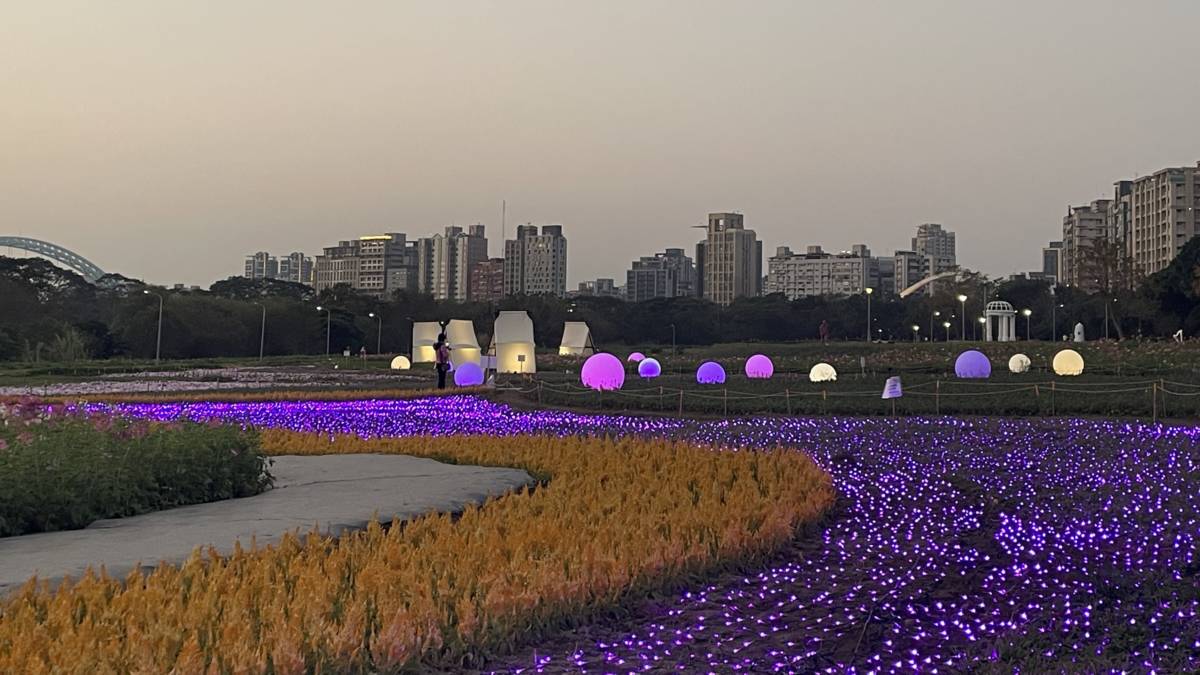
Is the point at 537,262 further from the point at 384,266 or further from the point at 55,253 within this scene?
the point at 55,253

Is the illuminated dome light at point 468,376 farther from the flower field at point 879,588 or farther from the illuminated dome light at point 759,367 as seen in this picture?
the flower field at point 879,588

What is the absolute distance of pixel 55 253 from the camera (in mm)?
147125

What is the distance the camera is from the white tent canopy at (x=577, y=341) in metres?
59.9

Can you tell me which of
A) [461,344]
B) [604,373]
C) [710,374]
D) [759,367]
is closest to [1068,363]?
[759,367]

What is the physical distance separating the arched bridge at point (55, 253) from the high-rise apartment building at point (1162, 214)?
138 meters

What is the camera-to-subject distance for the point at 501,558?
255 inches

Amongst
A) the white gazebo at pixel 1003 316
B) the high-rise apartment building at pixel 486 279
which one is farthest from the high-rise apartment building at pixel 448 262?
the white gazebo at pixel 1003 316

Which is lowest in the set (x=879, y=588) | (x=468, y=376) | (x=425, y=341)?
(x=879, y=588)

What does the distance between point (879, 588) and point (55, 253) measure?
533 ft

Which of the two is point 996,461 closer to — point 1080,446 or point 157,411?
point 1080,446

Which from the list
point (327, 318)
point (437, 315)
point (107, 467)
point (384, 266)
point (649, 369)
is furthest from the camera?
point (384, 266)

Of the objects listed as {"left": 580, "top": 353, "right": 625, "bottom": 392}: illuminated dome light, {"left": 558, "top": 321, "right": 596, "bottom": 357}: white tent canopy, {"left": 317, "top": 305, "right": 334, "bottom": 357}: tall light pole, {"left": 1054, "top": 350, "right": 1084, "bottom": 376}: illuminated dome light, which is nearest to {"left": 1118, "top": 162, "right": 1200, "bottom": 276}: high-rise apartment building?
{"left": 558, "top": 321, "right": 596, "bottom": 357}: white tent canopy

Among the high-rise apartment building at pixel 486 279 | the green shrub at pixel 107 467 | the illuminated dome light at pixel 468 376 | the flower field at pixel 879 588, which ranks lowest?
the flower field at pixel 879 588

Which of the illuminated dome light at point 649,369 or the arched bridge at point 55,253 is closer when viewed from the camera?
the illuminated dome light at point 649,369
